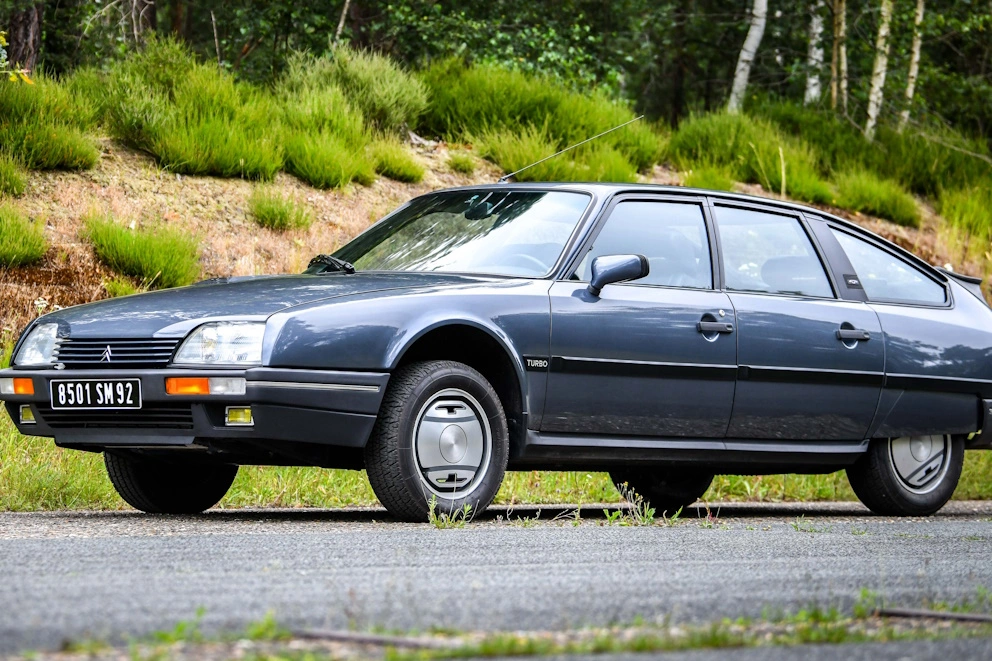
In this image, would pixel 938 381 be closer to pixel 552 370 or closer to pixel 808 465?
pixel 808 465

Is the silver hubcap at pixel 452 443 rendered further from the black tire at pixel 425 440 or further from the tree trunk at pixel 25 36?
the tree trunk at pixel 25 36

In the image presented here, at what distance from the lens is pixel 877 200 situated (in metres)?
16.5

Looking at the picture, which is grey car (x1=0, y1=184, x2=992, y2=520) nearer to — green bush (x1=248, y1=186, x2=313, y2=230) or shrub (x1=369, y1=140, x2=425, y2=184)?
green bush (x1=248, y1=186, x2=313, y2=230)

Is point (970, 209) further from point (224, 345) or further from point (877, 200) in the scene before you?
point (224, 345)

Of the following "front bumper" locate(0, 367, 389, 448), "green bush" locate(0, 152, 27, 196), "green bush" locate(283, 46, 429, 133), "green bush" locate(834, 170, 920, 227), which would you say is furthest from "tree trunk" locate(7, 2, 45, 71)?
"front bumper" locate(0, 367, 389, 448)

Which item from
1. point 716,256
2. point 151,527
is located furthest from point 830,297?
point 151,527

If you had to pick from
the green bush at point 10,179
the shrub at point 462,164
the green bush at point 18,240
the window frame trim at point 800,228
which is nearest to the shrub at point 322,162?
the shrub at point 462,164

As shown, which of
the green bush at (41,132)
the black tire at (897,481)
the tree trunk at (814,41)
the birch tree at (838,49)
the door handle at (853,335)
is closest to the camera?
the door handle at (853,335)

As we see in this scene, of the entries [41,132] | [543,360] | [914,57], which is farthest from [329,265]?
[914,57]

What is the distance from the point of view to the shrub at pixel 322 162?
13609 millimetres

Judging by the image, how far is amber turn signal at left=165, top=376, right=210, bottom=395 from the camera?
5387mm

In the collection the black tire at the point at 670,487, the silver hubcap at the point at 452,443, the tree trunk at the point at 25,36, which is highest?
the tree trunk at the point at 25,36

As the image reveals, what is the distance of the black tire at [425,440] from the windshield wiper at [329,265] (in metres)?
0.95

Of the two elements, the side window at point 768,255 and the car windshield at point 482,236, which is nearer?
the car windshield at point 482,236
